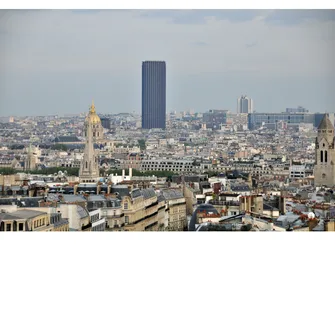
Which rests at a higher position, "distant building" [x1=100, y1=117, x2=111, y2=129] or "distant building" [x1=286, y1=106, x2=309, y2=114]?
"distant building" [x1=286, y1=106, x2=309, y2=114]

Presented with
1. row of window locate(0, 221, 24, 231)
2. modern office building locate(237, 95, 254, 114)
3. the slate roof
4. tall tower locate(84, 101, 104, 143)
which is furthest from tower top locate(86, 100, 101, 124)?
row of window locate(0, 221, 24, 231)

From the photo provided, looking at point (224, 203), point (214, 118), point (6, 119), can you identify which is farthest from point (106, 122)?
point (224, 203)

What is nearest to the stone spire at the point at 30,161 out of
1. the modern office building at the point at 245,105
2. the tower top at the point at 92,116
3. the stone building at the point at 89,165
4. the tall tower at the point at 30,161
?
the tall tower at the point at 30,161

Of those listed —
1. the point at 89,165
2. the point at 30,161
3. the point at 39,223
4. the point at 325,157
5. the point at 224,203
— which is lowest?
the point at 30,161

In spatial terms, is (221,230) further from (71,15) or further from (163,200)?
(71,15)

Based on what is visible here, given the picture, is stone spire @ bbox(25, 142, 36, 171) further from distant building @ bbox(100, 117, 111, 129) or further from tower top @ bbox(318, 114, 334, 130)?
tower top @ bbox(318, 114, 334, 130)

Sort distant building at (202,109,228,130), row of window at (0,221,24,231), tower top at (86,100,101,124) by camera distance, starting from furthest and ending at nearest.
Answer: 1. distant building at (202,109,228,130)
2. tower top at (86,100,101,124)
3. row of window at (0,221,24,231)

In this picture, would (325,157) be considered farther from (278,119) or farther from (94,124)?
(278,119)
